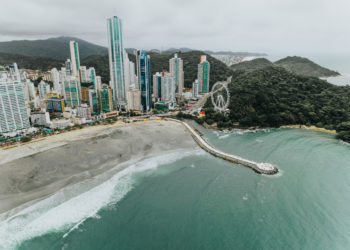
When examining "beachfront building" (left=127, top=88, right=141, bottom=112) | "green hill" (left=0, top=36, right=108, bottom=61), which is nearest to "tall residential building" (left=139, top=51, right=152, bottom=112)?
"beachfront building" (left=127, top=88, right=141, bottom=112)

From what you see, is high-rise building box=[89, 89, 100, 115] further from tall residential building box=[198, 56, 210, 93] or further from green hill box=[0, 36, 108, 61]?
green hill box=[0, 36, 108, 61]

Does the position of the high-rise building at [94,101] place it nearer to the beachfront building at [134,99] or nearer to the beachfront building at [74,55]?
the beachfront building at [134,99]

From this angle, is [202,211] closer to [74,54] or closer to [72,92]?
[72,92]

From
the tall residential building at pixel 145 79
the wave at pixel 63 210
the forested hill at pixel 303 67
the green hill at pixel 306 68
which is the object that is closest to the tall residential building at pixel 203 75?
the tall residential building at pixel 145 79

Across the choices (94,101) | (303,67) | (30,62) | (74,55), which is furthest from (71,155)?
(30,62)

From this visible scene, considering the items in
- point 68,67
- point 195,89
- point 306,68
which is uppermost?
point 306,68
